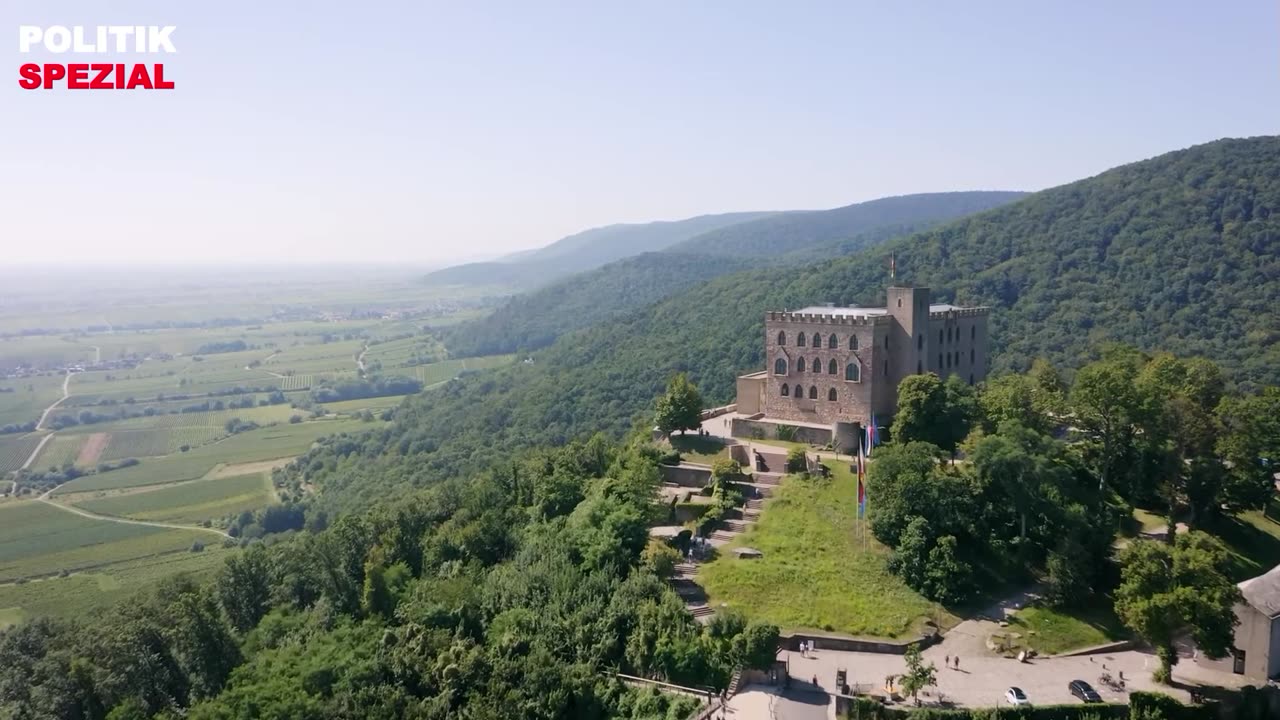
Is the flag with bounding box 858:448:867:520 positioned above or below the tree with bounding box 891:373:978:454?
below

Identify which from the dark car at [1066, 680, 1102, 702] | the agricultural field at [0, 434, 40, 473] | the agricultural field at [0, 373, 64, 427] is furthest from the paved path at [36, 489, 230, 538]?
the dark car at [1066, 680, 1102, 702]

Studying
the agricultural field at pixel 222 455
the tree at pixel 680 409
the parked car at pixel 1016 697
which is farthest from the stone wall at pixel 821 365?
the agricultural field at pixel 222 455

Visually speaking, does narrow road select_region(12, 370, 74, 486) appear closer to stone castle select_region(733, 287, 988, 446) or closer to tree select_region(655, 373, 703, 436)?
tree select_region(655, 373, 703, 436)

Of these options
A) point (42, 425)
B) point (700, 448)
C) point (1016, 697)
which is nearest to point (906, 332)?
point (700, 448)

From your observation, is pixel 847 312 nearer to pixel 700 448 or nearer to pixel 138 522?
pixel 700 448

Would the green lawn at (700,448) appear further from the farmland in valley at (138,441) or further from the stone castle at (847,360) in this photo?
the farmland in valley at (138,441)

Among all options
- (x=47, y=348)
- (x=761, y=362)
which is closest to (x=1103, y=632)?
(x=761, y=362)
